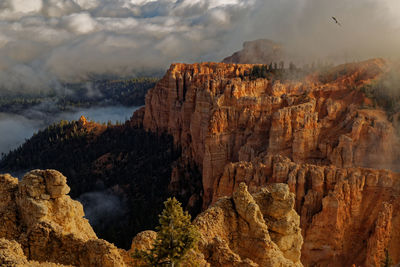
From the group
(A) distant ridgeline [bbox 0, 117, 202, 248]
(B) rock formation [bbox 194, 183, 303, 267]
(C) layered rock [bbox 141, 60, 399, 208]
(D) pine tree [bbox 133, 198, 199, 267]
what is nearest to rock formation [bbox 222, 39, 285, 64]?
(C) layered rock [bbox 141, 60, 399, 208]

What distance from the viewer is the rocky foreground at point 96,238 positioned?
44.0ft

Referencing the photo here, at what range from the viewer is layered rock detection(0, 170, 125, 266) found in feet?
43.0

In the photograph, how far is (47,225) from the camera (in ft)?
46.0

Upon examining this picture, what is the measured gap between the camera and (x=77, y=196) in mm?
72750

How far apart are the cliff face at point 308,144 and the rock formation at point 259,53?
41805mm

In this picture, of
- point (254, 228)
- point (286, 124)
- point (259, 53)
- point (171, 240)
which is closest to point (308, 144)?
point (286, 124)

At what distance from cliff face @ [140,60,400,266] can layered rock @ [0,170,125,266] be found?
22.9 m

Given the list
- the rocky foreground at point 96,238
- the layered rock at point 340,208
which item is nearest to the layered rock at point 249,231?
the rocky foreground at point 96,238

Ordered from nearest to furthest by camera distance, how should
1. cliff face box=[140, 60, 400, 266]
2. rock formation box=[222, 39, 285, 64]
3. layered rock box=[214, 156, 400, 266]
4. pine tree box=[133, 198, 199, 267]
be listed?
pine tree box=[133, 198, 199, 267], layered rock box=[214, 156, 400, 266], cliff face box=[140, 60, 400, 266], rock formation box=[222, 39, 285, 64]

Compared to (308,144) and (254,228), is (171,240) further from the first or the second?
(308,144)

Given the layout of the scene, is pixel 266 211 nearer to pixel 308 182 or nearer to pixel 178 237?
pixel 178 237

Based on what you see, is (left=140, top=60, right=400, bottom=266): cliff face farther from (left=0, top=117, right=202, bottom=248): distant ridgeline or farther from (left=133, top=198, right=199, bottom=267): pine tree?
(left=133, top=198, right=199, bottom=267): pine tree

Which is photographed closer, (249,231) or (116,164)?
(249,231)

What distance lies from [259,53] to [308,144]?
84432 mm
